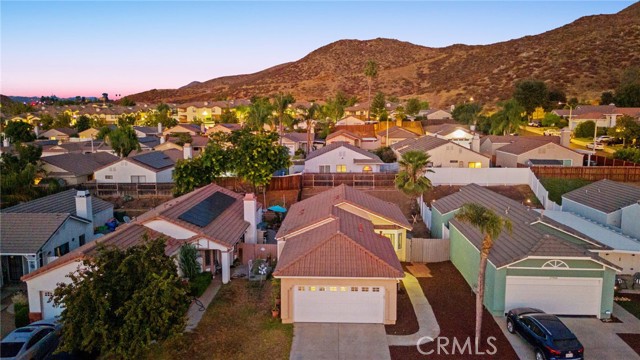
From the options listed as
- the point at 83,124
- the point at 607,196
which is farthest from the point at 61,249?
the point at 83,124

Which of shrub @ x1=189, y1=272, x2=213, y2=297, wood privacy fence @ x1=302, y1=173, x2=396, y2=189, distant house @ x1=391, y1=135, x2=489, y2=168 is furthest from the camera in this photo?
distant house @ x1=391, y1=135, x2=489, y2=168

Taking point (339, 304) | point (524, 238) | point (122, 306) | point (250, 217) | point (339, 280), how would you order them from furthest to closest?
point (250, 217) → point (524, 238) → point (339, 304) → point (339, 280) → point (122, 306)

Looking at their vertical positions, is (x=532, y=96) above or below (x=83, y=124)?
above

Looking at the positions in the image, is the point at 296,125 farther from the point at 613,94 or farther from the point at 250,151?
the point at 613,94

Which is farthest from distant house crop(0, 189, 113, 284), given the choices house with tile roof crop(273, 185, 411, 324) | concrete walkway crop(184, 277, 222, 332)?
house with tile roof crop(273, 185, 411, 324)

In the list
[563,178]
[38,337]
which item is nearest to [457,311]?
[38,337]

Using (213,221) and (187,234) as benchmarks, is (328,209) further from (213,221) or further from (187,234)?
(187,234)

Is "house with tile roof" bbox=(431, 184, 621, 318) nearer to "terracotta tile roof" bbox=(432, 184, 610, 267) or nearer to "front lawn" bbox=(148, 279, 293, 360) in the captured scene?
"terracotta tile roof" bbox=(432, 184, 610, 267)

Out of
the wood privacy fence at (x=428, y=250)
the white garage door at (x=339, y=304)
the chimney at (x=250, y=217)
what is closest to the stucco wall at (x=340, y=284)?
the white garage door at (x=339, y=304)
